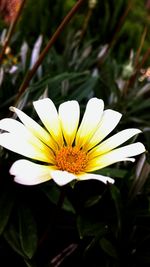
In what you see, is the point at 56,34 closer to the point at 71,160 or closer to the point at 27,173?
the point at 71,160

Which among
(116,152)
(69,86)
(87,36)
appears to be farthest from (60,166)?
(87,36)

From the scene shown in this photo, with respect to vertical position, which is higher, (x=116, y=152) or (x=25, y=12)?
(x=25, y=12)

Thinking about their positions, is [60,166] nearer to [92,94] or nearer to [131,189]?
[131,189]

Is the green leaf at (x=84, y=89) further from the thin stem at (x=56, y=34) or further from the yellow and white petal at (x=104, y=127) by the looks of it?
the yellow and white petal at (x=104, y=127)

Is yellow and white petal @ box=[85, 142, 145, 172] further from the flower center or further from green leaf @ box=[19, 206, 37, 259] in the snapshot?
green leaf @ box=[19, 206, 37, 259]

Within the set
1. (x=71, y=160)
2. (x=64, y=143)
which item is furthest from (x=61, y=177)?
(x=64, y=143)

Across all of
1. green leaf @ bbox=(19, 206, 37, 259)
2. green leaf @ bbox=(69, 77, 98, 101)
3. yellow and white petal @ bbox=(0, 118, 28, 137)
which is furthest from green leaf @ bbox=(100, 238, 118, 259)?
green leaf @ bbox=(69, 77, 98, 101)
